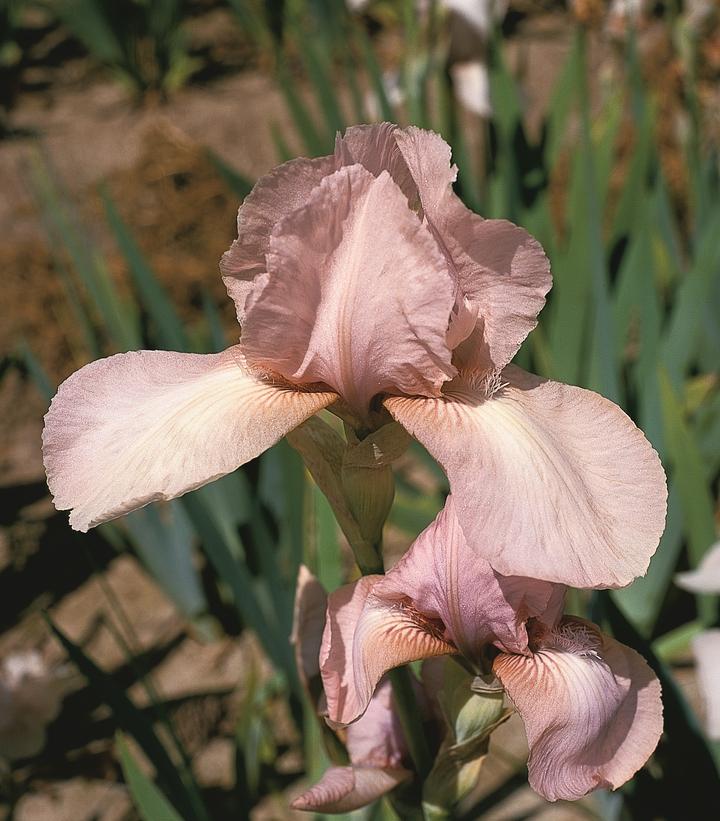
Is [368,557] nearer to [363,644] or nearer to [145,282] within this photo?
[363,644]

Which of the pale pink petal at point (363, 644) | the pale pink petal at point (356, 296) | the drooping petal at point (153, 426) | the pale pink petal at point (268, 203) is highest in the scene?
the pale pink petal at point (268, 203)

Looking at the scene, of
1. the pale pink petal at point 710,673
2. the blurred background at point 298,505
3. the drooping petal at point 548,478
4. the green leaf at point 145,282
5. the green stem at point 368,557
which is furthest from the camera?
the green leaf at point 145,282

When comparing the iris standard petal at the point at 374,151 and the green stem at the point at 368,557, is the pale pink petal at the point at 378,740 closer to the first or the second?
the green stem at the point at 368,557

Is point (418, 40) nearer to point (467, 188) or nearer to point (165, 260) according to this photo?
point (467, 188)

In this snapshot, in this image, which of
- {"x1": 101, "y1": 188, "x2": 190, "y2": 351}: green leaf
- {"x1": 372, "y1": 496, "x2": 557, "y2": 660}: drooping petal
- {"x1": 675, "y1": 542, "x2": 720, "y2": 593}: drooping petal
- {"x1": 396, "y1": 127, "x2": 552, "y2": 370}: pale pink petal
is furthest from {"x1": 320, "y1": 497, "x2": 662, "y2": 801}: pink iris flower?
{"x1": 101, "y1": 188, "x2": 190, "y2": 351}: green leaf

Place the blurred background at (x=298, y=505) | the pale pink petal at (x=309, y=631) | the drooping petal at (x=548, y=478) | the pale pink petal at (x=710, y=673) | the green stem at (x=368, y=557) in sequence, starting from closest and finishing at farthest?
the drooping petal at (x=548, y=478) < the green stem at (x=368, y=557) < the pale pink petal at (x=309, y=631) < the pale pink petal at (x=710, y=673) < the blurred background at (x=298, y=505)

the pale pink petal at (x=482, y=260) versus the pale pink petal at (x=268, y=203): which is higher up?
the pale pink petal at (x=268, y=203)

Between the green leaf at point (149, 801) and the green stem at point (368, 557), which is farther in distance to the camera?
the green leaf at point (149, 801)

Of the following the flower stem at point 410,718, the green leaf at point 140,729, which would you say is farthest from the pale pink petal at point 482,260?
the green leaf at point 140,729
